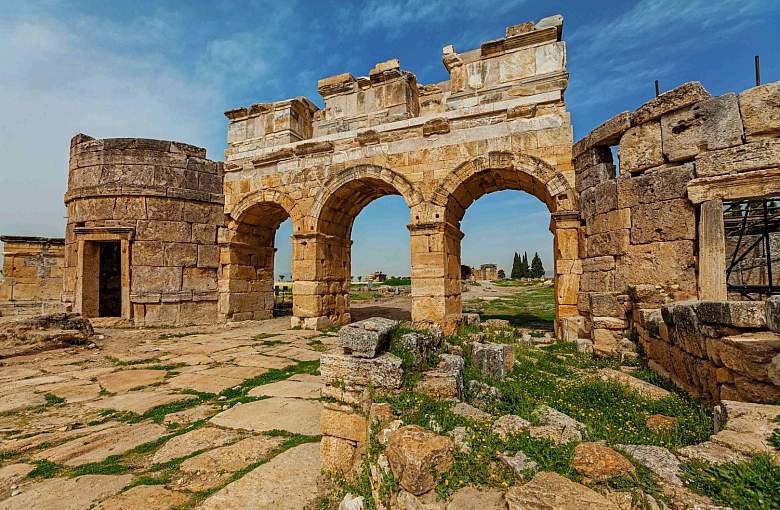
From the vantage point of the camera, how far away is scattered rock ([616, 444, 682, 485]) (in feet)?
6.81

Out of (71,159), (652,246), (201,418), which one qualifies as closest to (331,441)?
(201,418)

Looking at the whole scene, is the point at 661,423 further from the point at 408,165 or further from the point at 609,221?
the point at 408,165

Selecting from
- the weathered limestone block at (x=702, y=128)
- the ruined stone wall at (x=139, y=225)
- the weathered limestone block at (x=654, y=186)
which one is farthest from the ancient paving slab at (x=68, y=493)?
the ruined stone wall at (x=139, y=225)

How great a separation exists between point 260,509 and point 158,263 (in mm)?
10331

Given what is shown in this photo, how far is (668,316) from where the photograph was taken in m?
4.78

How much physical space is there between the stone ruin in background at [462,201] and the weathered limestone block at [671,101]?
0.03 meters

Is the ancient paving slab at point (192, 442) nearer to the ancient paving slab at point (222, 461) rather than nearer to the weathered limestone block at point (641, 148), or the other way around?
the ancient paving slab at point (222, 461)

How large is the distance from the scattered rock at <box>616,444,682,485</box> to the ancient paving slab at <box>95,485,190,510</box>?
9.68 ft

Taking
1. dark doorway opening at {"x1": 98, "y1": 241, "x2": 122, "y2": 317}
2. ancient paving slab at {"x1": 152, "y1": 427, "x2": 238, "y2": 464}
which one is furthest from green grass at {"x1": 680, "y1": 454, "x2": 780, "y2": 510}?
dark doorway opening at {"x1": 98, "y1": 241, "x2": 122, "y2": 317}

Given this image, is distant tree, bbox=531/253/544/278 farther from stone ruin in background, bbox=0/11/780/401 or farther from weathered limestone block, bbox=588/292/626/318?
weathered limestone block, bbox=588/292/626/318

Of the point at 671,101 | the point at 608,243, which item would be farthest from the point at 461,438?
the point at 671,101

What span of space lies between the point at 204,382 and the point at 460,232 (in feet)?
23.0

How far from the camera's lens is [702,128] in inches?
237

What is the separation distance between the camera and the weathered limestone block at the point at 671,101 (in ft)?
20.1
